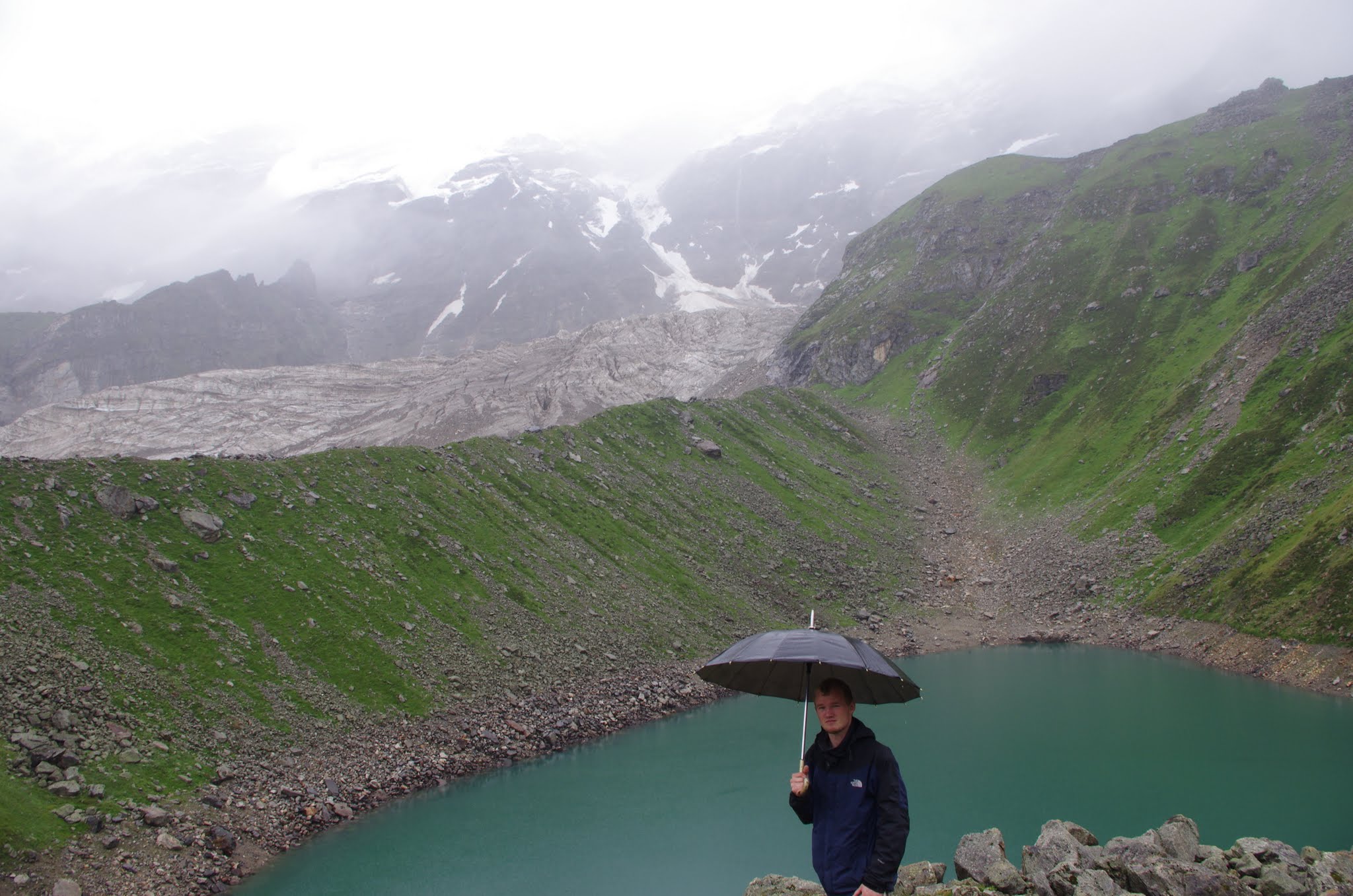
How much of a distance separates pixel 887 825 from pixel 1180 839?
51.6 feet

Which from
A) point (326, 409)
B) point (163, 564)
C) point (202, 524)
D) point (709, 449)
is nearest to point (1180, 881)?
point (163, 564)

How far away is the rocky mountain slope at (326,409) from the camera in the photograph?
6767 inches

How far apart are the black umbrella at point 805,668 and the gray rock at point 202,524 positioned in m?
41.9

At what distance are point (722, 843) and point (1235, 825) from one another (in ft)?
66.4

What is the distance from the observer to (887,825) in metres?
8.23

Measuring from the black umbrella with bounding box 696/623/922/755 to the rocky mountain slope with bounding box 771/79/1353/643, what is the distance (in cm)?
5085

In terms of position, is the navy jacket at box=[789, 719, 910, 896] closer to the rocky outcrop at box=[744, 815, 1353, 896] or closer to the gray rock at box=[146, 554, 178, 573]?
the rocky outcrop at box=[744, 815, 1353, 896]

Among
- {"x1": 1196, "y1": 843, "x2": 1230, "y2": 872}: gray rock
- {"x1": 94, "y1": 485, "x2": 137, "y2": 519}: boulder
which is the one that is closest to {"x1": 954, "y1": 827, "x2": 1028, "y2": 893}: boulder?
{"x1": 1196, "y1": 843, "x2": 1230, "y2": 872}: gray rock

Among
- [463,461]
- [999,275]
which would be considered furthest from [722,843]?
[999,275]

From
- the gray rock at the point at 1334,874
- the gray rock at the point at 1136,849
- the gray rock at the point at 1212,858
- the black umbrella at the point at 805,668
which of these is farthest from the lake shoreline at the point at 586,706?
the gray rock at the point at 1334,874

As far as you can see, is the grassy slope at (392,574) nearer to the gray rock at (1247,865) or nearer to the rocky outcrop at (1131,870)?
the rocky outcrop at (1131,870)

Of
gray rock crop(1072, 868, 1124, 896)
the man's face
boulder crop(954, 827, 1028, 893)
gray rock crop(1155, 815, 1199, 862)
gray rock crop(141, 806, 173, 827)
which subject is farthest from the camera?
gray rock crop(141, 806, 173, 827)

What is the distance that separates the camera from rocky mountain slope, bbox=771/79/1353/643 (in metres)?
55.8

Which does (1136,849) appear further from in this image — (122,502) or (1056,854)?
(122,502)
